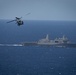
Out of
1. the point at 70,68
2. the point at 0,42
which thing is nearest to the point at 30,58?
the point at 70,68

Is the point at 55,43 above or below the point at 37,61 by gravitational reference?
above

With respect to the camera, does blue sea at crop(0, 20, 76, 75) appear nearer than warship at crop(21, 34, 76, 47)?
Yes

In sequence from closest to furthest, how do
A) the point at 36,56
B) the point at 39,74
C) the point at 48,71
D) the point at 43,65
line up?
the point at 39,74 < the point at 48,71 < the point at 43,65 < the point at 36,56

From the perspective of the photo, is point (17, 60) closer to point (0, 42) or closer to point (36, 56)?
point (36, 56)

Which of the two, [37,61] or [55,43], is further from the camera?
[55,43]

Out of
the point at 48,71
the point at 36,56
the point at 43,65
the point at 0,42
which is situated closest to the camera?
the point at 48,71

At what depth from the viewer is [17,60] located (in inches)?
1689

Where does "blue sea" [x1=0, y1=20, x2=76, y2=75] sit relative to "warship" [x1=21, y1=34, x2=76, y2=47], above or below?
below

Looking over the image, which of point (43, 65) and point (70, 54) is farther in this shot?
point (70, 54)

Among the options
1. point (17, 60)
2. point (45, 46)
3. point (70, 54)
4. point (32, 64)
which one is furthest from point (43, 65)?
point (45, 46)

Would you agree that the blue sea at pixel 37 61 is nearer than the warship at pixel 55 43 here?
Yes

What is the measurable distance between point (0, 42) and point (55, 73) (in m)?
28.3

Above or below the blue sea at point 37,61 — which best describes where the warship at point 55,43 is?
above

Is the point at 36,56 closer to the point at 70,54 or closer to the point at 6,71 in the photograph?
the point at 70,54
